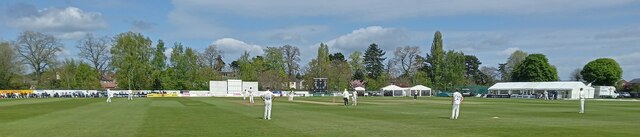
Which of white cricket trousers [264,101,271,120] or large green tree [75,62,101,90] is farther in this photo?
large green tree [75,62,101,90]

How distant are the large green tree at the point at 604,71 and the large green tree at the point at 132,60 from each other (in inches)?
3520

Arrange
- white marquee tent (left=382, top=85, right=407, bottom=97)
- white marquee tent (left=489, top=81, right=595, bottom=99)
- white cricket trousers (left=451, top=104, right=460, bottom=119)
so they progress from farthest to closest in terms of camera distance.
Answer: white marquee tent (left=382, top=85, right=407, bottom=97) → white marquee tent (left=489, top=81, right=595, bottom=99) → white cricket trousers (left=451, top=104, right=460, bottom=119)

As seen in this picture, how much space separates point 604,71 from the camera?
119000 mm

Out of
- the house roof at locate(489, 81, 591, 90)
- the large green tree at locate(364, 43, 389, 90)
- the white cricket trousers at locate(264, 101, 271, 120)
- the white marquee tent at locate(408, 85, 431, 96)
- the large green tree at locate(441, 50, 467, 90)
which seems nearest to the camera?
the white cricket trousers at locate(264, 101, 271, 120)

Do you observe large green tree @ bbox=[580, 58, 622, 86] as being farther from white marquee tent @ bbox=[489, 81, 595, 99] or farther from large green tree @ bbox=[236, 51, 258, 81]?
large green tree @ bbox=[236, 51, 258, 81]

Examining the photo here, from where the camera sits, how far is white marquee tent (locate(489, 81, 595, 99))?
92.1 meters

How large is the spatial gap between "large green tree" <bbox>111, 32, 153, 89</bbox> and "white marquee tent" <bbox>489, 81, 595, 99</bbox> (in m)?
65.1

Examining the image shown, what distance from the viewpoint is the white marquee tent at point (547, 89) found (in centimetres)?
9212

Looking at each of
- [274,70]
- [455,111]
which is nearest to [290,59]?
[274,70]

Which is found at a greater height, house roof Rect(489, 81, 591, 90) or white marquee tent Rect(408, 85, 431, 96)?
house roof Rect(489, 81, 591, 90)

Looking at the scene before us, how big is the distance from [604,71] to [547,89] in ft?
100

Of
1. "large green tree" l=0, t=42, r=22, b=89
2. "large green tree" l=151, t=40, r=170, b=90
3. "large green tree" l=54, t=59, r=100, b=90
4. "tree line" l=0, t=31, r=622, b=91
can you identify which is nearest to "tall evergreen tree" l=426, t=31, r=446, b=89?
"tree line" l=0, t=31, r=622, b=91

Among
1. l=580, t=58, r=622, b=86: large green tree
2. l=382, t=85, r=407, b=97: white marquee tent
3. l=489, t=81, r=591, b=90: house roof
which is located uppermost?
l=580, t=58, r=622, b=86: large green tree

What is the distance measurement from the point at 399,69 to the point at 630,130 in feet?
388
